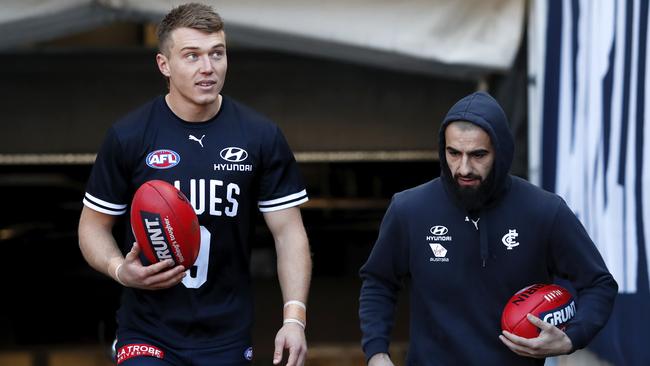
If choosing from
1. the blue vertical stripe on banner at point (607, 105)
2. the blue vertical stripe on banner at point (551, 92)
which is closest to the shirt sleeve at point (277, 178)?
the blue vertical stripe on banner at point (607, 105)

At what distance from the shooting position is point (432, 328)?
392 cm

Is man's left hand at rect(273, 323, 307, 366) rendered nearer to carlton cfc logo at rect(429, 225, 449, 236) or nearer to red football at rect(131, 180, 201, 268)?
red football at rect(131, 180, 201, 268)

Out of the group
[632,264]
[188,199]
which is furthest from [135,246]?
[632,264]

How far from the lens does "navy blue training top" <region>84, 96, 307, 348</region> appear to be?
4.14 m

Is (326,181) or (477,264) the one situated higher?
(477,264)

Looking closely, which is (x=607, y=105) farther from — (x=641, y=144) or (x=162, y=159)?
(x=162, y=159)

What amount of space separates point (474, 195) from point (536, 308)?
411mm

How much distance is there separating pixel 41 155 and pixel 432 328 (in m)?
5.75

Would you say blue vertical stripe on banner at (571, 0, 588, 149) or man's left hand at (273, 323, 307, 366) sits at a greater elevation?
blue vertical stripe on banner at (571, 0, 588, 149)

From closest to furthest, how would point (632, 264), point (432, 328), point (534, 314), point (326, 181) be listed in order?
point (534, 314), point (432, 328), point (632, 264), point (326, 181)

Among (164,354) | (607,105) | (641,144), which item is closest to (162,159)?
(164,354)

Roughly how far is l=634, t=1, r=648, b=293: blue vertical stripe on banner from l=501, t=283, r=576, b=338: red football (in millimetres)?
1200

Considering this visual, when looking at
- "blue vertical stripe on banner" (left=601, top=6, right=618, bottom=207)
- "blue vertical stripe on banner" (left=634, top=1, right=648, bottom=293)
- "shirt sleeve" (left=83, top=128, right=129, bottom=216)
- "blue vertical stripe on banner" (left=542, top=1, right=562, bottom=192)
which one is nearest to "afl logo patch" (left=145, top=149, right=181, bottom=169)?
"shirt sleeve" (left=83, top=128, right=129, bottom=216)

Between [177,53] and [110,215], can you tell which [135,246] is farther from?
[177,53]
